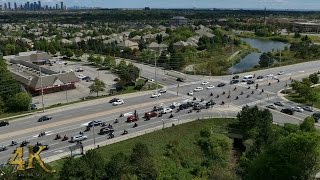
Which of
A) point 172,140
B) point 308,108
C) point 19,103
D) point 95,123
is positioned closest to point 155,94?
point 95,123

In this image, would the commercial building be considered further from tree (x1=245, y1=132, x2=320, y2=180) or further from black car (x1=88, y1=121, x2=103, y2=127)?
tree (x1=245, y1=132, x2=320, y2=180)

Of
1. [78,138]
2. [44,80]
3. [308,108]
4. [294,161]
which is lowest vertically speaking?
[78,138]

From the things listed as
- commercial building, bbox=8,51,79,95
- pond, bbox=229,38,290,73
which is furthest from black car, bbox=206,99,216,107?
pond, bbox=229,38,290,73

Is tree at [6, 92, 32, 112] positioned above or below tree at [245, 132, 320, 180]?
below

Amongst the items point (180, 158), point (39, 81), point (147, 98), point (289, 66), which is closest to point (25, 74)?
point (39, 81)

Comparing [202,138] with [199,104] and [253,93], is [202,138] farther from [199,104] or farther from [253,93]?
[253,93]

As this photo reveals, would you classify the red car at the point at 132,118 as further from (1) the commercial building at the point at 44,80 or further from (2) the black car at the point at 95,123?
(1) the commercial building at the point at 44,80

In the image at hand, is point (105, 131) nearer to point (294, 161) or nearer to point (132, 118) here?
point (132, 118)
